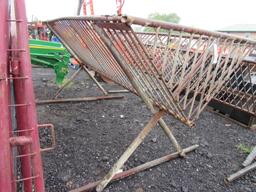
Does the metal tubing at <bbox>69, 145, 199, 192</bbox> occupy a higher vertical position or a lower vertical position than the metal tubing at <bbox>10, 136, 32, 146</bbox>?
lower

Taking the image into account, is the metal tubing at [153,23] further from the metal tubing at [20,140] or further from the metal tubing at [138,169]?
the metal tubing at [138,169]

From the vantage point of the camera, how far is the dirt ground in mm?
2045

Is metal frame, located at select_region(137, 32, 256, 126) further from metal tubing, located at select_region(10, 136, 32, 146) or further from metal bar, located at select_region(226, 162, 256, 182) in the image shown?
metal tubing, located at select_region(10, 136, 32, 146)

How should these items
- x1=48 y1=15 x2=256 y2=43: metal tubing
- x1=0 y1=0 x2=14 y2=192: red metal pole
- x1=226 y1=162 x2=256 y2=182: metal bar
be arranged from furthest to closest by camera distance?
1. x1=226 y1=162 x2=256 y2=182: metal bar
2. x1=48 y1=15 x2=256 y2=43: metal tubing
3. x1=0 y1=0 x2=14 y2=192: red metal pole

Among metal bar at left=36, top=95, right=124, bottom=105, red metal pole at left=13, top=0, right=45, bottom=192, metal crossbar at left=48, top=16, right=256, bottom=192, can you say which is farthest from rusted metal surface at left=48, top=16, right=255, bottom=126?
metal bar at left=36, top=95, right=124, bottom=105

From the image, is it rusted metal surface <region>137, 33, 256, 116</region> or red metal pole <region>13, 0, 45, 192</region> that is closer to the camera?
red metal pole <region>13, 0, 45, 192</region>

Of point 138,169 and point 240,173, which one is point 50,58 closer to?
point 138,169

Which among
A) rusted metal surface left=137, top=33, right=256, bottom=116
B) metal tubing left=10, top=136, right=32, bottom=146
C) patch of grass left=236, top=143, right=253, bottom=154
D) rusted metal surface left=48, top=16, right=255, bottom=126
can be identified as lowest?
patch of grass left=236, top=143, right=253, bottom=154

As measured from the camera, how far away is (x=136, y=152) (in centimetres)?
246

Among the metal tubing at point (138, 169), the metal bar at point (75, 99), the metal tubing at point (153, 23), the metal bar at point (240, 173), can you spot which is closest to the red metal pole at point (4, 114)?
the metal tubing at point (153, 23)

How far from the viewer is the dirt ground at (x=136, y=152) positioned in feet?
6.71

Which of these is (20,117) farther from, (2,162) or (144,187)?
(144,187)

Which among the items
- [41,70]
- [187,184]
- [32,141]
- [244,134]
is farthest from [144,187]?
[41,70]

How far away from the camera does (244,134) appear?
3109 millimetres
